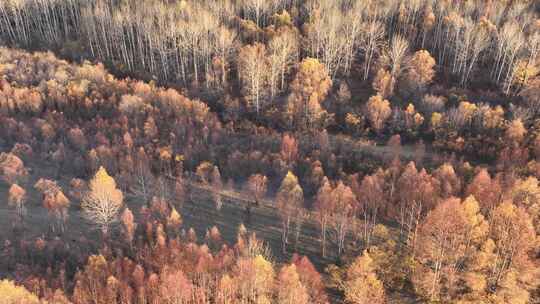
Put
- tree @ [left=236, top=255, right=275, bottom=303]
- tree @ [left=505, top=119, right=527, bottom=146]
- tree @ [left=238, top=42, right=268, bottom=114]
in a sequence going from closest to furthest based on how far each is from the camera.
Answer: tree @ [left=236, top=255, right=275, bottom=303] < tree @ [left=505, top=119, right=527, bottom=146] < tree @ [left=238, top=42, right=268, bottom=114]

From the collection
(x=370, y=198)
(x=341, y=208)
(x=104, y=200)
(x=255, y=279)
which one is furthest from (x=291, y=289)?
(x=104, y=200)

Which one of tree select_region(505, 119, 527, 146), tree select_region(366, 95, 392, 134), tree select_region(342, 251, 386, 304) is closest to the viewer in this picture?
tree select_region(342, 251, 386, 304)

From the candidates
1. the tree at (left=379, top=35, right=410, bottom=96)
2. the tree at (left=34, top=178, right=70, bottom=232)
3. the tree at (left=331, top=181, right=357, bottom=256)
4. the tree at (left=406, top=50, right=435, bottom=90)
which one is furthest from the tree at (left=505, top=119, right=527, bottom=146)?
the tree at (left=34, top=178, right=70, bottom=232)

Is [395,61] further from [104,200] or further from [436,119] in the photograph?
[104,200]

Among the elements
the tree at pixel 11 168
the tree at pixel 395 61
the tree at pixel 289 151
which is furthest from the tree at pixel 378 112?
the tree at pixel 11 168

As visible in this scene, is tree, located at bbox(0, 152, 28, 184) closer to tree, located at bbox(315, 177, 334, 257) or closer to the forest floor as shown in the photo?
the forest floor

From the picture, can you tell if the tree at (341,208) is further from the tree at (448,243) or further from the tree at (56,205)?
the tree at (56,205)
